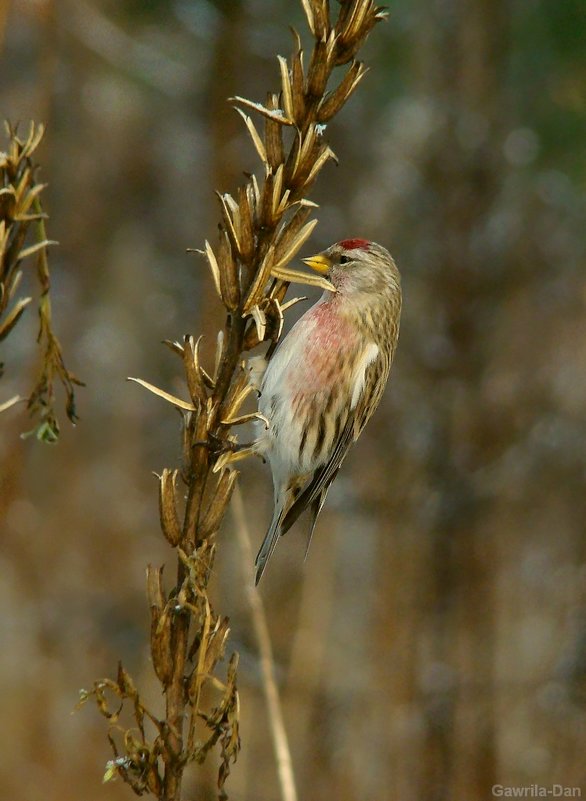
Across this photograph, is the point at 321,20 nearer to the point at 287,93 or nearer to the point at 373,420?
the point at 287,93

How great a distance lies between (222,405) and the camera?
1.18 m

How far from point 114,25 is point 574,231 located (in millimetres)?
2554

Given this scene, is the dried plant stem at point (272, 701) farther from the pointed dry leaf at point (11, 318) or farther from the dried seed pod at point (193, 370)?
the pointed dry leaf at point (11, 318)

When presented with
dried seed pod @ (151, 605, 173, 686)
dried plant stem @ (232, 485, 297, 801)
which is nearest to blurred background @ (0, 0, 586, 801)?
dried plant stem @ (232, 485, 297, 801)

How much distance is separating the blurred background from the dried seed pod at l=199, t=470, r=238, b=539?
1.92 meters

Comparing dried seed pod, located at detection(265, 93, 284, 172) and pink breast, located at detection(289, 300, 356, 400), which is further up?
pink breast, located at detection(289, 300, 356, 400)

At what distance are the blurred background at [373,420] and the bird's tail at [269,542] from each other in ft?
2.68

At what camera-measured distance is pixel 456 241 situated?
416 cm

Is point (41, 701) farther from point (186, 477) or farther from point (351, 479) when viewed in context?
point (186, 477)

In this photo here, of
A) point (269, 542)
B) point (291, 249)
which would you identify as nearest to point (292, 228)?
point (291, 249)


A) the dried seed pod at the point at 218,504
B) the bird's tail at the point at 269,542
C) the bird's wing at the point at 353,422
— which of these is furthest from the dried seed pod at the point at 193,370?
the bird's wing at the point at 353,422

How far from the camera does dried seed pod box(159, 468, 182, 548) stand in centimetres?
109

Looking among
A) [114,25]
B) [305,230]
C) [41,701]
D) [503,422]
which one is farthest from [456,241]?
[305,230]

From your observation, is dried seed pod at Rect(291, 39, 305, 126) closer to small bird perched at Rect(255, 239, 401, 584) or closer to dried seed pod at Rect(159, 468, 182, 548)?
dried seed pod at Rect(159, 468, 182, 548)
